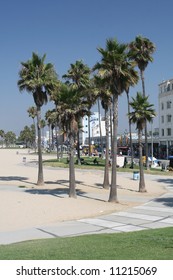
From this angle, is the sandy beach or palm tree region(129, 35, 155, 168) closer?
the sandy beach

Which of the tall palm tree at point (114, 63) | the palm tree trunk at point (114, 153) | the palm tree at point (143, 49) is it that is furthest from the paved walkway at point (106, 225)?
the palm tree at point (143, 49)

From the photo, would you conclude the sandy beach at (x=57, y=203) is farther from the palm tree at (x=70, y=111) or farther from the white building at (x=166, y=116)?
the white building at (x=166, y=116)

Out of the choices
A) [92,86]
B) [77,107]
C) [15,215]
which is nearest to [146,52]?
[92,86]

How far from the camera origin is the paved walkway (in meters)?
14.8

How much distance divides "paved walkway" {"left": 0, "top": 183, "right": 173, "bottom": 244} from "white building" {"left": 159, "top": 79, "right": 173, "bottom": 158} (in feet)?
179

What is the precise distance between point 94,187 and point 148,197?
661 centimetres

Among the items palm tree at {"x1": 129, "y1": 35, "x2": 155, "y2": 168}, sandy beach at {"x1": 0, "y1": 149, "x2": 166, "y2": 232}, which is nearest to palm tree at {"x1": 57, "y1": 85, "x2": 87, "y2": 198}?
sandy beach at {"x1": 0, "y1": 149, "x2": 166, "y2": 232}

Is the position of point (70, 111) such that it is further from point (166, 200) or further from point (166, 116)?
point (166, 116)

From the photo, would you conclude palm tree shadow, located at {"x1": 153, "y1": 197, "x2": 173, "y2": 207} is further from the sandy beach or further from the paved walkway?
the paved walkway

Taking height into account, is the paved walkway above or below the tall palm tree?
below

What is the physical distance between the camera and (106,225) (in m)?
16.5

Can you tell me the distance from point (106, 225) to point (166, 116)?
61330 mm

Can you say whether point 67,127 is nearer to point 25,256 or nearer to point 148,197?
point 148,197

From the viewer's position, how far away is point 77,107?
24969 mm
